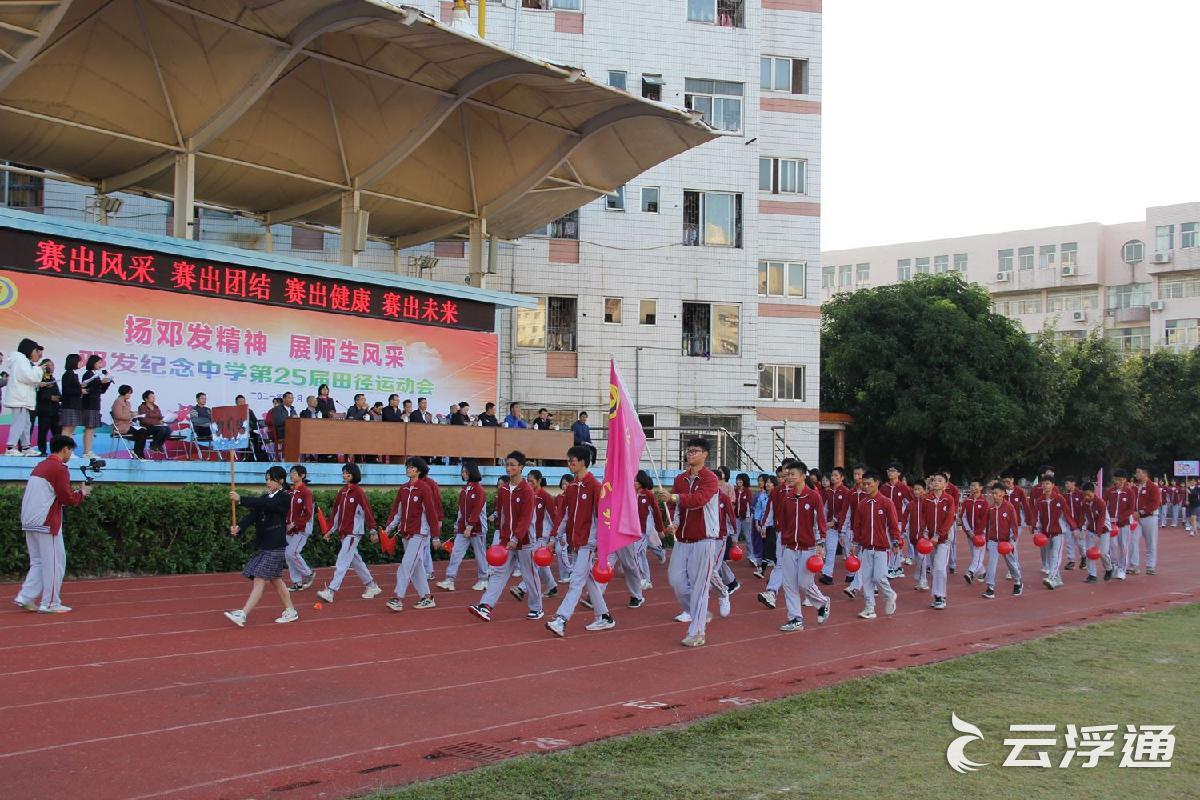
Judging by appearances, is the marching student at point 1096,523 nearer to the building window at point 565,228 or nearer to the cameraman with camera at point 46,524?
the cameraman with camera at point 46,524

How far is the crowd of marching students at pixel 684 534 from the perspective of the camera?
12.0 metres

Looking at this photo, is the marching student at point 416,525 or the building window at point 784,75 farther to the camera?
the building window at point 784,75

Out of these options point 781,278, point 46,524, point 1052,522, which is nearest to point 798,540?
point 1052,522

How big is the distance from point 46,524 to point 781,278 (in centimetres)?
2525

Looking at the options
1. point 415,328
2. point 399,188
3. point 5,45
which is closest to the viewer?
point 5,45

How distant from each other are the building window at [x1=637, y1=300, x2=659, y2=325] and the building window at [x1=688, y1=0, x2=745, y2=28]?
26.7 feet

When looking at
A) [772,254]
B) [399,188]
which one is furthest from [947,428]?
[399,188]

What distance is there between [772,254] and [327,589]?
2273 cm

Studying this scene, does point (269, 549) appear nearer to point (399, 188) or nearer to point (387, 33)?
point (387, 33)

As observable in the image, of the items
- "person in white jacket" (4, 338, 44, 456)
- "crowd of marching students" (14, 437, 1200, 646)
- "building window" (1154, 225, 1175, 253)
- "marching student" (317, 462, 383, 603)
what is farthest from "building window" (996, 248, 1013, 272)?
"person in white jacket" (4, 338, 44, 456)

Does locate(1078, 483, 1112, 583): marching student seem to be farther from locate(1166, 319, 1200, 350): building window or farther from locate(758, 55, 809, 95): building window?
locate(1166, 319, 1200, 350): building window

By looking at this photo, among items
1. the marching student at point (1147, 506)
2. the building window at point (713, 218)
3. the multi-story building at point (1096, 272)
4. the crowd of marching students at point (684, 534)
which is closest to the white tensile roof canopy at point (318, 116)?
the building window at point (713, 218)

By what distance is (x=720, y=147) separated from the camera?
33031 mm

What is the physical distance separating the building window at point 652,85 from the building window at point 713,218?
2848mm
